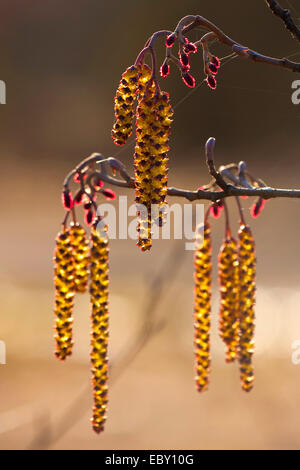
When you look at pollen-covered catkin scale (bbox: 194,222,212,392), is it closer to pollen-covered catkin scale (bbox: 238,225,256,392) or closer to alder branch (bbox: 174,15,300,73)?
pollen-covered catkin scale (bbox: 238,225,256,392)

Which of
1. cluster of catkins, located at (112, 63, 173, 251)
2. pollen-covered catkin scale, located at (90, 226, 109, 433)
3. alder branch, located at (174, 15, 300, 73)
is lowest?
pollen-covered catkin scale, located at (90, 226, 109, 433)

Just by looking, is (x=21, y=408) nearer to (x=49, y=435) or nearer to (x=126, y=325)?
(x=126, y=325)

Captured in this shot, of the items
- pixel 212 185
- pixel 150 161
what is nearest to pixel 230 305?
pixel 212 185

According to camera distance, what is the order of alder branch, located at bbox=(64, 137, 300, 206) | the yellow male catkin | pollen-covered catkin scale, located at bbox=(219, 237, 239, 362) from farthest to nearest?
pollen-covered catkin scale, located at bbox=(219, 237, 239, 362)
alder branch, located at bbox=(64, 137, 300, 206)
the yellow male catkin

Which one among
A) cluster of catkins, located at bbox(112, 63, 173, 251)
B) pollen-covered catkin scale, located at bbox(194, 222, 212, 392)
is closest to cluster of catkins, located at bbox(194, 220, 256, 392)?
pollen-covered catkin scale, located at bbox(194, 222, 212, 392)

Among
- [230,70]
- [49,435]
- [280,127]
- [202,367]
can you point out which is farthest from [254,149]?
[202,367]

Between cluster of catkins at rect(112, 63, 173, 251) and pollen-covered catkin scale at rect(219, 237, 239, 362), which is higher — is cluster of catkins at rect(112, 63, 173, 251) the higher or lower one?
the higher one
